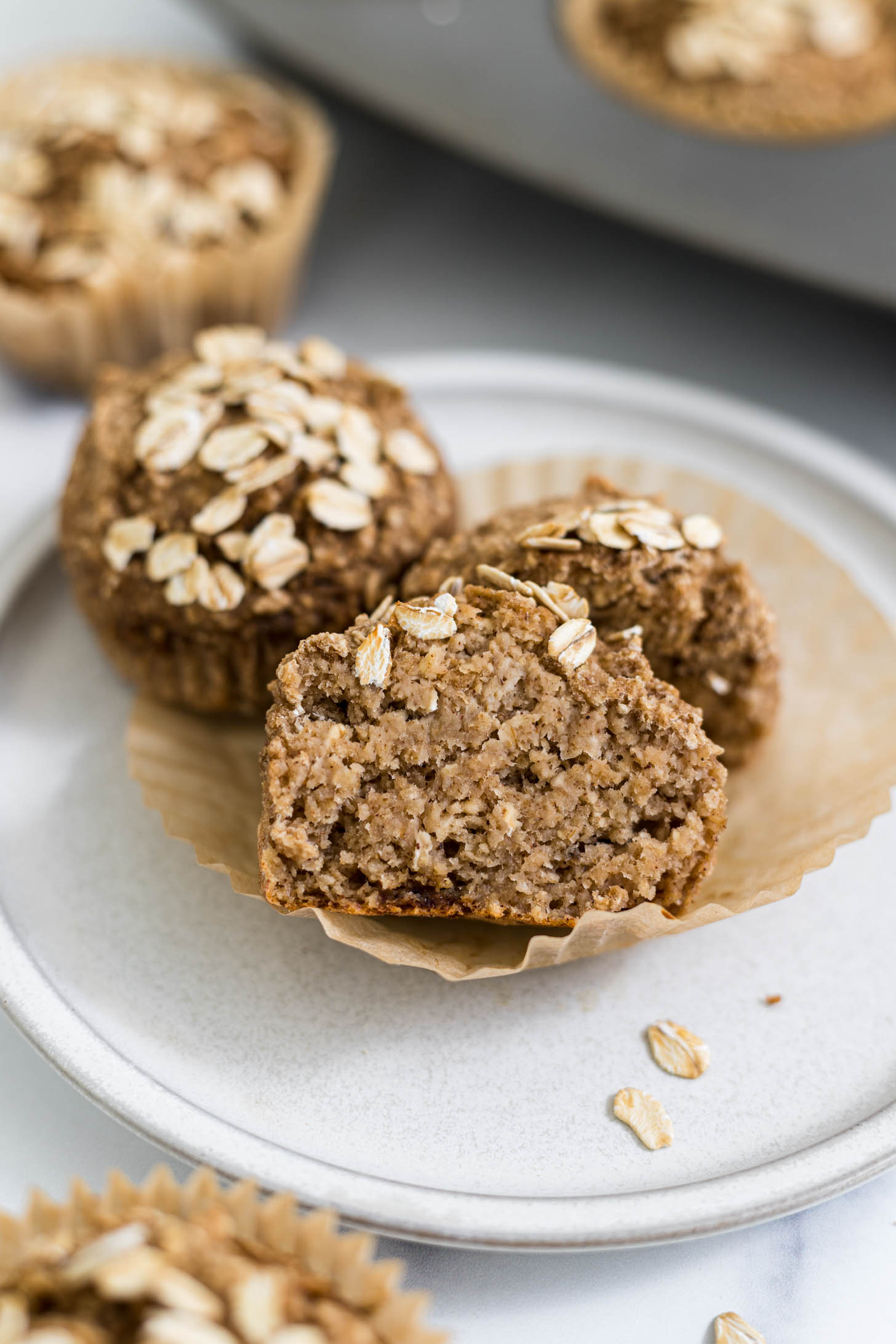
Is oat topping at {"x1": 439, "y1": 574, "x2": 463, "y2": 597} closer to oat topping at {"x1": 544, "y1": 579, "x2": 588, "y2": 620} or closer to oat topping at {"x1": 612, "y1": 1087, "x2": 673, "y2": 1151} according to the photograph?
oat topping at {"x1": 544, "y1": 579, "x2": 588, "y2": 620}

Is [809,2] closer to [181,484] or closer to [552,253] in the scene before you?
[552,253]

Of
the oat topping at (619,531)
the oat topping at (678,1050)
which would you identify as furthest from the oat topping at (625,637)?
the oat topping at (678,1050)

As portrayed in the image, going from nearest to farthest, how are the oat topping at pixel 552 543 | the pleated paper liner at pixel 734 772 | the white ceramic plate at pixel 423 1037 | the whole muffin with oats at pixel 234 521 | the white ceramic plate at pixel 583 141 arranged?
the white ceramic plate at pixel 423 1037 < the pleated paper liner at pixel 734 772 < the oat topping at pixel 552 543 < the whole muffin with oats at pixel 234 521 < the white ceramic plate at pixel 583 141

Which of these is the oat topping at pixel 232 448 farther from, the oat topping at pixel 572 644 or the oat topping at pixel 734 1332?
the oat topping at pixel 734 1332

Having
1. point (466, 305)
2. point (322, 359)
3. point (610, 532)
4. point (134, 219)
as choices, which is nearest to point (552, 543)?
point (610, 532)

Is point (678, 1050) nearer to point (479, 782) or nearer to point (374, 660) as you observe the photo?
point (479, 782)

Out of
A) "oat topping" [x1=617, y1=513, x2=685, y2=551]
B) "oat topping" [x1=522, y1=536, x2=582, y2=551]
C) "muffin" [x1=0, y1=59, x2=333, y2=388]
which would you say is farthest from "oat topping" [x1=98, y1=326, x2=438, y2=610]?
"muffin" [x1=0, y1=59, x2=333, y2=388]
